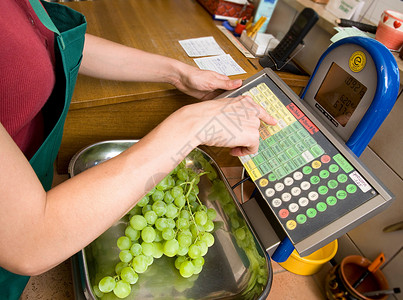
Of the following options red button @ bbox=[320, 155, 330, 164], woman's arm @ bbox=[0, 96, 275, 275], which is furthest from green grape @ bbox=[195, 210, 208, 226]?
red button @ bbox=[320, 155, 330, 164]

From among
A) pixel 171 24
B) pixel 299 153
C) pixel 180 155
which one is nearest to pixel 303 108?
pixel 299 153

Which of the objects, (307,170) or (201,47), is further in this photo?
(201,47)

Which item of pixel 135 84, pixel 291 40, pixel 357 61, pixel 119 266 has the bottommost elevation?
pixel 119 266

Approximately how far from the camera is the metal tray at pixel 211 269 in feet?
2.25

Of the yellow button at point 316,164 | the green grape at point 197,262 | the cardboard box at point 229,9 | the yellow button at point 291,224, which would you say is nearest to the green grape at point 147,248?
the green grape at point 197,262

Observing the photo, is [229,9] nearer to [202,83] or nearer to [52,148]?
[202,83]

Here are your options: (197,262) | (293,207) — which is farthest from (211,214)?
(293,207)

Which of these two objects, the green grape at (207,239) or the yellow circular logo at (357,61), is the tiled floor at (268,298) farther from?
the yellow circular logo at (357,61)

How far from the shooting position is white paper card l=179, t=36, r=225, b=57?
1301 mm

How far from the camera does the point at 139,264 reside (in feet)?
2.27

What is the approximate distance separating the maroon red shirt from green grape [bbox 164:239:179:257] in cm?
37

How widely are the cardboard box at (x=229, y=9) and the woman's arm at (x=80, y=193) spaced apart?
1.13m

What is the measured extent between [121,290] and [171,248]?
0.13 meters

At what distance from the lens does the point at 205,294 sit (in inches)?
28.2
